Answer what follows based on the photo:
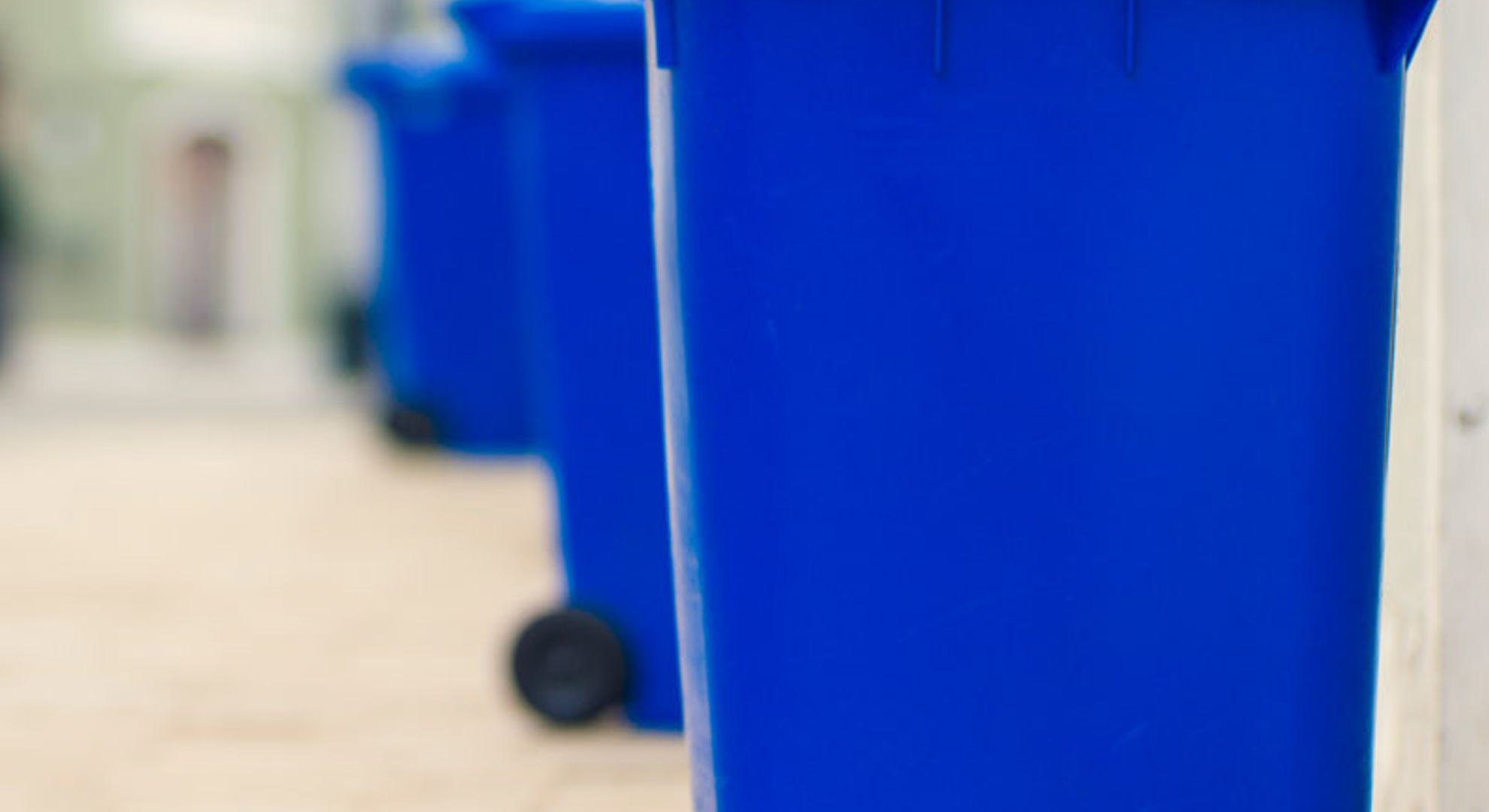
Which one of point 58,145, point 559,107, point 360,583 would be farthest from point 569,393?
point 58,145

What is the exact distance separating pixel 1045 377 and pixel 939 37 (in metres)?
0.22

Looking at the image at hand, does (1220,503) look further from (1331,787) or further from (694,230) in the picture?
(694,230)

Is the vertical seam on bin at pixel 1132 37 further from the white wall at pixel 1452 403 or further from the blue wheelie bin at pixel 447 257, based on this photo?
the blue wheelie bin at pixel 447 257

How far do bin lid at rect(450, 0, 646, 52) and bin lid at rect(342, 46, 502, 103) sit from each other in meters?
2.52

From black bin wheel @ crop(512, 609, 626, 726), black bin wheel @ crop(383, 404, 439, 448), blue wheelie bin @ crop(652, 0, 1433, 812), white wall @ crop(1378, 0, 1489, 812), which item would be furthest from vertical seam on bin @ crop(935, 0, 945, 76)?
black bin wheel @ crop(383, 404, 439, 448)

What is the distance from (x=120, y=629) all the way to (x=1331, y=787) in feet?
6.08

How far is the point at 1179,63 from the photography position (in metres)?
1.04

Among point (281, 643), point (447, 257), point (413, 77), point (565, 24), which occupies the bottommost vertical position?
Answer: point (281, 643)

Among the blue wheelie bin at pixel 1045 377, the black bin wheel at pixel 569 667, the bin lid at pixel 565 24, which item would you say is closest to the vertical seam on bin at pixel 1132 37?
the blue wheelie bin at pixel 1045 377

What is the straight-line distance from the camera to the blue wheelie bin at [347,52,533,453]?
14.8 feet

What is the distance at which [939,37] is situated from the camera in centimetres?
103

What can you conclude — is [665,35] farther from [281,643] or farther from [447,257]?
[447,257]

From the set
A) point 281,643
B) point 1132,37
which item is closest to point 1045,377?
point 1132,37

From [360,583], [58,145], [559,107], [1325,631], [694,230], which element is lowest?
[360,583]
